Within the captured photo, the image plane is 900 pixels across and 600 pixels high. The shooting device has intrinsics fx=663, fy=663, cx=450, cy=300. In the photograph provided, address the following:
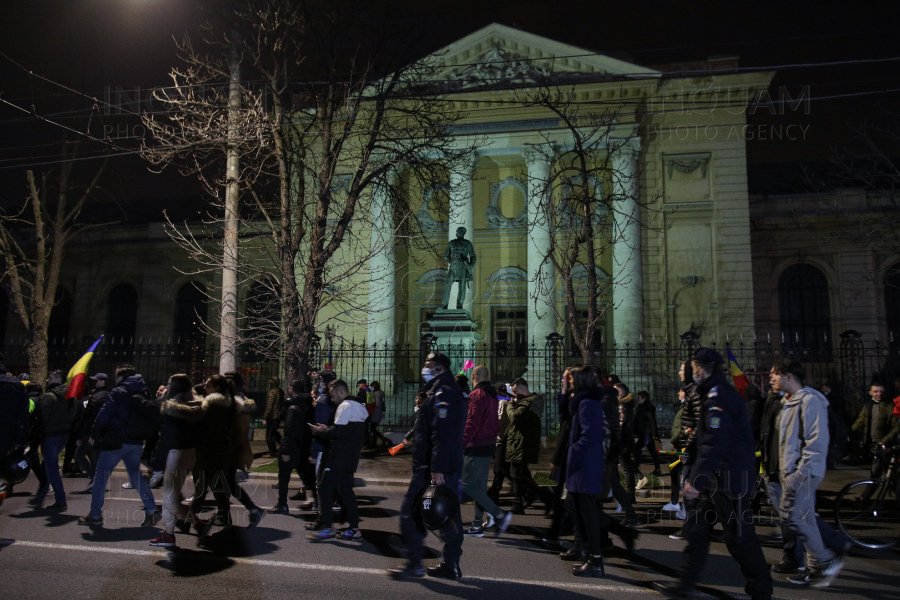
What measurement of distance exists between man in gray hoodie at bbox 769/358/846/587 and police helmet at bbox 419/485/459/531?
2763mm

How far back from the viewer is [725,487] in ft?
15.6

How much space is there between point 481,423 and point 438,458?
174 centimetres

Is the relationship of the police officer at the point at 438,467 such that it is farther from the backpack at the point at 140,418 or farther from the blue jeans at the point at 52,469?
the blue jeans at the point at 52,469

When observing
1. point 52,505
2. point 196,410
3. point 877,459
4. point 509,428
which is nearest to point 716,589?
point 509,428

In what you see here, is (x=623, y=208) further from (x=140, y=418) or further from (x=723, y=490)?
(x=723, y=490)

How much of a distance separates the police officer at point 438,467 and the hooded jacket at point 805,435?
2.77 metres

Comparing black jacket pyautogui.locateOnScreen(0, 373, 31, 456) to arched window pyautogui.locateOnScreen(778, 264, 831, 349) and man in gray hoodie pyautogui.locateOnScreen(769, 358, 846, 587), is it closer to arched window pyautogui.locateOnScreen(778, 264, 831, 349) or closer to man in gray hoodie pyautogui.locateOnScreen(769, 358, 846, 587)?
man in gray hoodie pyautogui.locateOnScreen(769, 358, 846, 587)

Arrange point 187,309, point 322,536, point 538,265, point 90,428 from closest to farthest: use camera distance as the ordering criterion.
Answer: point 322,536 < point 90,428 < point 538,265 < point 187,309

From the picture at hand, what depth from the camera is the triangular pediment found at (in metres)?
24.6

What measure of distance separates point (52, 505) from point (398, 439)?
354 inches

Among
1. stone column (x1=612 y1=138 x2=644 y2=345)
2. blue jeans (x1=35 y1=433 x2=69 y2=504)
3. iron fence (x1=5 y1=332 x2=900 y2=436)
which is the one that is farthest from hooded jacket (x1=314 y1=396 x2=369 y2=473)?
stone column (x1=612 y1=138 x2=644 y2=345)

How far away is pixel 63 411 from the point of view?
909 centimetres

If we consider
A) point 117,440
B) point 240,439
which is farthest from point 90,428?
point 240,439

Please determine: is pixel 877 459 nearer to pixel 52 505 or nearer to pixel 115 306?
pixel 52 505
